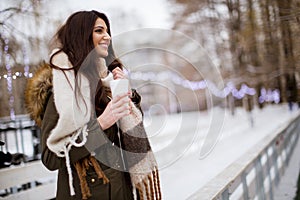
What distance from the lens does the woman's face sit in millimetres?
1063

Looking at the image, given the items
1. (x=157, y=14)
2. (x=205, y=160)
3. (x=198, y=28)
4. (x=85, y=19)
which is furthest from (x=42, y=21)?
(x=198, y=28)

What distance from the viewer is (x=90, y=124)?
99 cm

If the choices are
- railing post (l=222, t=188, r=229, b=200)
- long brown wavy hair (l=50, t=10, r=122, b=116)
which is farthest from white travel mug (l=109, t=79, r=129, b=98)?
railing post (l=222, t=188, r=229, b=200)

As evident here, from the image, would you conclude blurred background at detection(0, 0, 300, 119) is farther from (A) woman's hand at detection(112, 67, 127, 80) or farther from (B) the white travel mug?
(B) the white travel mug

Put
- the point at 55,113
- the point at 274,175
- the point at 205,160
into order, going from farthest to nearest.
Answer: the point at 205,160 → the point at 274,175 → the point at 55,113

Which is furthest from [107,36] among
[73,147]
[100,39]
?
[73,147]

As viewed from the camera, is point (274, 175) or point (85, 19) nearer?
point (85, 19)

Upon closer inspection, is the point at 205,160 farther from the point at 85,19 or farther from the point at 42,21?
the point at 85,19

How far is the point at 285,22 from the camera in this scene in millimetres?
2736

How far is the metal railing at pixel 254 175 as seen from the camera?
1784 mm

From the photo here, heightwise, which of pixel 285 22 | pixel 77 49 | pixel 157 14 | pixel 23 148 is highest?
pixel 157 14

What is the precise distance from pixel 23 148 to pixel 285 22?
3.06 meters

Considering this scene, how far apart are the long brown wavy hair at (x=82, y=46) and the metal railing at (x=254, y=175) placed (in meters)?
0.74

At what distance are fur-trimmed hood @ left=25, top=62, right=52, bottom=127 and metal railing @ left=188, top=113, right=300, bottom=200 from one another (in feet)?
2.57
